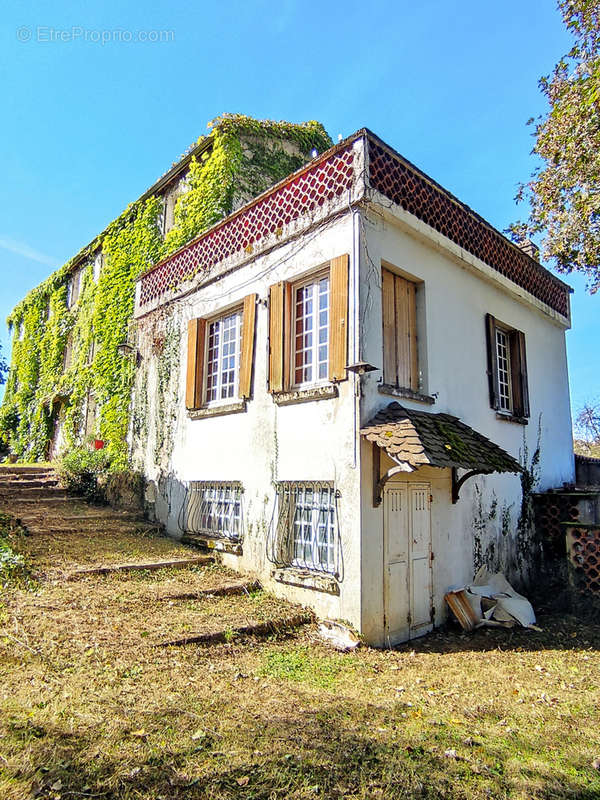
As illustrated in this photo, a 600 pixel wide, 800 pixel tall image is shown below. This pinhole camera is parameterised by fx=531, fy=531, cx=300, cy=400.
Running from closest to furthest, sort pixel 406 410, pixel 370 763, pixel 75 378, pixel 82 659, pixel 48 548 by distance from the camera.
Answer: pixel 370 763 → pixel 82 659 → pixel 406 410 → pixel 48 548 → pixel 75 378

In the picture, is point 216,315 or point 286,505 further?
point 216,315

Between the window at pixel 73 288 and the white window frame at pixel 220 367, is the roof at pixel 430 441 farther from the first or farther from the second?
the window at pixel 73 288

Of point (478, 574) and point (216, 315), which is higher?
point (216, 315)

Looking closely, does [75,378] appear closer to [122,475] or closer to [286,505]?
[122,475]

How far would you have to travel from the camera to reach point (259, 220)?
886 cm

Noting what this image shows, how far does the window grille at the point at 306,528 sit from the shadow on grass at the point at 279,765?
2.76 meters

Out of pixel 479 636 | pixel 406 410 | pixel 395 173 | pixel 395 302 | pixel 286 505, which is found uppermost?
pixel 395 173

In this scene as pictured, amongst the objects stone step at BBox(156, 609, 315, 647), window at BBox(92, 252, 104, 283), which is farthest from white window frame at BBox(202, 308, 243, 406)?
window at BBox(92, 252, 104, 283)

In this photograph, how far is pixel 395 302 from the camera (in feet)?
25.5

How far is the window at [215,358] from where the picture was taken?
9.43 m

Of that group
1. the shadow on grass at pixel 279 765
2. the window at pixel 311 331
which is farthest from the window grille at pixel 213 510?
the shadow on grass at pixel 279 765

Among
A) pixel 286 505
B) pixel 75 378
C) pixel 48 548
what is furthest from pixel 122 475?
pixel 75 378

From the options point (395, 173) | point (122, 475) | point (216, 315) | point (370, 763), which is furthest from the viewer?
point (122, 475)

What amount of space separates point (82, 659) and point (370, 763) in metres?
2.84
